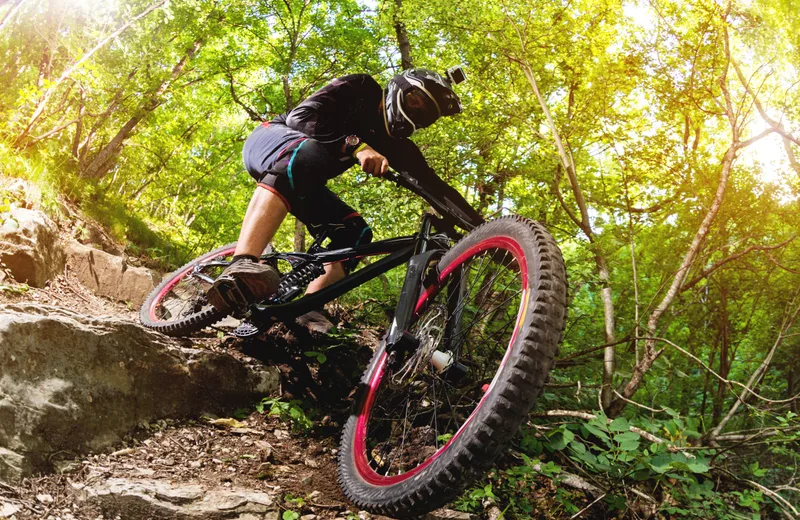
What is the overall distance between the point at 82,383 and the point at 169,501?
2.45 ft

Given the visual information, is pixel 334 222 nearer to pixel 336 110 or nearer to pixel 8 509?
pixel 336 110

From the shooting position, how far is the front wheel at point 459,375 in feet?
4.85

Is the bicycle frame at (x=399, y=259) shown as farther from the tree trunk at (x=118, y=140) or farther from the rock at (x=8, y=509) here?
the tree trunk at (x=118, y=140)

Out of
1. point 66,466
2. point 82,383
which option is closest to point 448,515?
point 66,466

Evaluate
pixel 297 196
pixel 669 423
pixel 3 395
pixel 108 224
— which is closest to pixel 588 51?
pixel 297 196

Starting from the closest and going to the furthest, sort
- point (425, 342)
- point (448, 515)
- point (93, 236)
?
point (448, 515) < point (425, 342) < point (93, 236)

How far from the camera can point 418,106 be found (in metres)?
2.57

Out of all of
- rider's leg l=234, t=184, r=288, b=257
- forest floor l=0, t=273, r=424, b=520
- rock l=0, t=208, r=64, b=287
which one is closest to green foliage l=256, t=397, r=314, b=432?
forest floor l=0, t=273, r=424, b=520

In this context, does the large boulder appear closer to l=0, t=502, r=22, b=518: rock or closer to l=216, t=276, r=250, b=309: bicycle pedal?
l=0, t=502, r=22, b=518: rock

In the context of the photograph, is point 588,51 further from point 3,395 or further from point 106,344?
point 3,395

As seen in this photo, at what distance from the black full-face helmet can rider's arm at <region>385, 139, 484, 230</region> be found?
20cm

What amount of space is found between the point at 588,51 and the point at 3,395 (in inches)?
207

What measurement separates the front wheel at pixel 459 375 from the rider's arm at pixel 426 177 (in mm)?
401

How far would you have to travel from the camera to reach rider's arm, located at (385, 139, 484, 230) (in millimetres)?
2572
